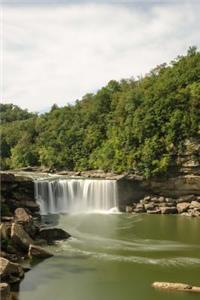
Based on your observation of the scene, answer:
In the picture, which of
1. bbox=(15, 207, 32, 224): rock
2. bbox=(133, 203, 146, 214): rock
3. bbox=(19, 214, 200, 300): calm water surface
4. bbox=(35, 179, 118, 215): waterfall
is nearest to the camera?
bbox=(19, 214, 200, 300): calm water surface

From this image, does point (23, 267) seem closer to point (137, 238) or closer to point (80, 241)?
point (80, 241)

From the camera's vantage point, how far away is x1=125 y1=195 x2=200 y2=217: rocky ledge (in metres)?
32.8

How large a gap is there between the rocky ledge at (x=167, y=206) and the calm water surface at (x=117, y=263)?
2.80 m

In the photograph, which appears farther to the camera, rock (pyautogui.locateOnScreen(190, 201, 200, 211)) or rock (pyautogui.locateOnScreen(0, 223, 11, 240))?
rock (pyautogui.locateOnScreen(190, 201, 200, 211))

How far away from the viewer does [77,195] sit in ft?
116

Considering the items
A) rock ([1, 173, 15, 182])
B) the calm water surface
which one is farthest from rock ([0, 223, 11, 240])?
rock ([1, 173, 15, 182])

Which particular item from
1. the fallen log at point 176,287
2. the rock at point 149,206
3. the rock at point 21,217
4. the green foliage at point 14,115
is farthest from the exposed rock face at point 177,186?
the green foliage at point 14,115

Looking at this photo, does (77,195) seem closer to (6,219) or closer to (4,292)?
(6,219)

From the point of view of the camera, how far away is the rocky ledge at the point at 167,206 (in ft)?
107

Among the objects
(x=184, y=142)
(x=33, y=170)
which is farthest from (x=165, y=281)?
(x=33, y=170)

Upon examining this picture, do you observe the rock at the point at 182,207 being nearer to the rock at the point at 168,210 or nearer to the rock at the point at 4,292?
the rock at the point at 168,210

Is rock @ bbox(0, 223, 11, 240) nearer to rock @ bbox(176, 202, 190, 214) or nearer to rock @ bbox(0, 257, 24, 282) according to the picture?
rock @ bbox(0, 257, 24, 282)

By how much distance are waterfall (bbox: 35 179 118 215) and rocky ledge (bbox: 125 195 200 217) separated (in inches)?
65.8

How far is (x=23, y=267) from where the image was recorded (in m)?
19.6
